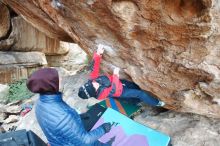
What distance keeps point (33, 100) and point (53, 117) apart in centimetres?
524

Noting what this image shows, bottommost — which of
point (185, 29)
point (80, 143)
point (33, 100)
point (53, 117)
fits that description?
point (33, 100)

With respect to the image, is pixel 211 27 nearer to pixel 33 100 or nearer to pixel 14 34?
pixel 33 100

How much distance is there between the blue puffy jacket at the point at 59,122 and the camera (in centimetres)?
360

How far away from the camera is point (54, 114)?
3.60 metres

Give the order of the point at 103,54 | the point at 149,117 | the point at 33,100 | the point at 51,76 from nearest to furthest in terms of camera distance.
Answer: the point at 51,76
the point at 103,54
the point at 149,117
the point at 33,100

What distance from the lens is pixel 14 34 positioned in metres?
9.93

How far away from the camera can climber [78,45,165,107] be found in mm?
4871

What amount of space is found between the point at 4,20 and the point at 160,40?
6557 mm

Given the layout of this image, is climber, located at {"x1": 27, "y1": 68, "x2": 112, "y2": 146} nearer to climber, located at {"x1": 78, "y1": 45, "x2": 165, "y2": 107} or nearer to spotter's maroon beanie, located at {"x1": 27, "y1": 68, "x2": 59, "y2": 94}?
spotter's maroon beanie, located at {"x1": 27, "y1": 68, "x2": 59, "y2": 94}

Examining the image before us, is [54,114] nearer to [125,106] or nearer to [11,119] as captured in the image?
[125,106]

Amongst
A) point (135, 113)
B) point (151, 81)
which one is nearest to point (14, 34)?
point (135, 113)

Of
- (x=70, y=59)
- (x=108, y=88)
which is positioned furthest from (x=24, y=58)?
(x=108, y=88)

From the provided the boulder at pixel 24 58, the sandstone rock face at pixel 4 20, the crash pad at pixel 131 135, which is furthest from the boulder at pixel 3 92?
the crash pad at pixel 131 135

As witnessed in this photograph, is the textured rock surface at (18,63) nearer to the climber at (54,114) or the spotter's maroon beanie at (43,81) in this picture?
the climber at (54,114)
